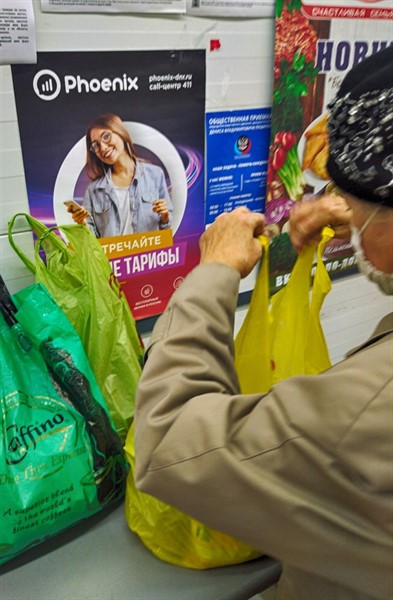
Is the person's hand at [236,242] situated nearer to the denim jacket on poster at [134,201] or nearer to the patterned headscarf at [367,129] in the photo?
the patterned headscarf at [367,129]

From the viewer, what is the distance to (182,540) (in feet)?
3.15

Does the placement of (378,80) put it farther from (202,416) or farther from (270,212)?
(270,212)

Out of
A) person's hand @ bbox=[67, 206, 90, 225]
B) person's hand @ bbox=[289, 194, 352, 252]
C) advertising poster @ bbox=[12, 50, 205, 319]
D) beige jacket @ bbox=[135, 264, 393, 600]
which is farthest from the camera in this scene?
person's hand @ bbox=[67, 206, 90, 225]

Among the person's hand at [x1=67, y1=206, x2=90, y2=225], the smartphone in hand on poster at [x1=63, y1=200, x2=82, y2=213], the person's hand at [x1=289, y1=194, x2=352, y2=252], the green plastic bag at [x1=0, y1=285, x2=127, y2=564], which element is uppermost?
the person's hand at [x1=289, y1=194, x2=352, y2=252]

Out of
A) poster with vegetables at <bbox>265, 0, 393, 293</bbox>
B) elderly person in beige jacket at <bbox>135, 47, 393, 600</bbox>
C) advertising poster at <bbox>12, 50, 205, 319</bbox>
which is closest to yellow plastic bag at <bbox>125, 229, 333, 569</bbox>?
elderly person in beige jacket at <bbox>135, 47, 393, 600</bbox>

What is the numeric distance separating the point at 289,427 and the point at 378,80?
0.39 metres

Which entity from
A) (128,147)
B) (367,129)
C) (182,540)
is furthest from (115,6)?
(182,540)

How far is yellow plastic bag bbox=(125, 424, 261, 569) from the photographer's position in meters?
0.93

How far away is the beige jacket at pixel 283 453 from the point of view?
1.69 ft

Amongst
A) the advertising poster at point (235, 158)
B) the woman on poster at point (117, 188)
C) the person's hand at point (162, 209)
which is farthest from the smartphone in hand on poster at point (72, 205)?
the advertising poster at point (235, 158)

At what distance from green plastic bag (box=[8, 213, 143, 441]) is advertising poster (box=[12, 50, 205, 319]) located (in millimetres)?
69

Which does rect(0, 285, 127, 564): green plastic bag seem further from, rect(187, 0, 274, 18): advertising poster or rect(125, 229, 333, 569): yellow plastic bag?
rect(187, 0, 274, 18): advertising poster

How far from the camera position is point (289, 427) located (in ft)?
1.77

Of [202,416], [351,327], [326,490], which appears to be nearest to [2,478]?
[202,416]
